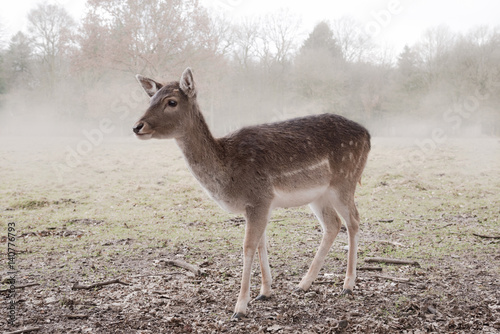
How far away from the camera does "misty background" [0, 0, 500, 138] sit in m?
13.8

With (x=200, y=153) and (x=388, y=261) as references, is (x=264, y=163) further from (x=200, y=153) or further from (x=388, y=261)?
(x=388, y=261)

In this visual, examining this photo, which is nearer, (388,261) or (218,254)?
(388,261)

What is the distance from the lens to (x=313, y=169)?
375cm

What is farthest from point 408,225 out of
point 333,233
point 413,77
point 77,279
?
point 413,77

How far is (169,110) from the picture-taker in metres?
3.26

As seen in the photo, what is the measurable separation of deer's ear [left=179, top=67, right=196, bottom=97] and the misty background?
9.96m

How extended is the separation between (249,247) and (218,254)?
1.94 metres

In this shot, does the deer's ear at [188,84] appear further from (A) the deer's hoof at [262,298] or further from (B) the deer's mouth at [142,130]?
(A) the deer's hoof at [262,298]

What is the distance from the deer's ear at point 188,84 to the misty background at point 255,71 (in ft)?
32.7

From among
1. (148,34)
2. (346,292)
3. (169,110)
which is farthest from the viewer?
(148,34)

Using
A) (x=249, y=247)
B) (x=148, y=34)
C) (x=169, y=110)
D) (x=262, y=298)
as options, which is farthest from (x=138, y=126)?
(x=148, y=34)

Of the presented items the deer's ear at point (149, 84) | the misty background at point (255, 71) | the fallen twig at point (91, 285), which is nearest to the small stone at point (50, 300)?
the fallen twig at point (91, 285)

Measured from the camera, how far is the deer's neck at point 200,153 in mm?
3420

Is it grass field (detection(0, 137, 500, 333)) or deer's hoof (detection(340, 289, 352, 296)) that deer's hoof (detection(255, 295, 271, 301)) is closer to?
grass field (detection(0, 137, 500, 333))
